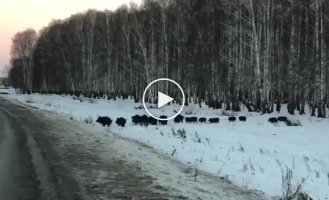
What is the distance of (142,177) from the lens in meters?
9.70

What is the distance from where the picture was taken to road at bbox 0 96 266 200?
26.8ft

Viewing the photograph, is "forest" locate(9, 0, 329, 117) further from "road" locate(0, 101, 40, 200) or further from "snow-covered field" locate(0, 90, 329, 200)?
"road" locate(0, 101, 40, 200)

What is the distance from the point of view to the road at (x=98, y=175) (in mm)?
8164

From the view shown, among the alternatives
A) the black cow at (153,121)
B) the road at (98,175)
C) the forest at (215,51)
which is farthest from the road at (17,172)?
the forest at (215,51)

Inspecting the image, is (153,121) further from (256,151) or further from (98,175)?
(98,175)

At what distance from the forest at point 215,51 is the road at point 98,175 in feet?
49.1

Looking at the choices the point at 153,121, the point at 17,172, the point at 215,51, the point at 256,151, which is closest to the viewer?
the point at 17,172

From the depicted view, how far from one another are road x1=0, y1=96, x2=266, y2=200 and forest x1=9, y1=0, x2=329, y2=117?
1498 cm

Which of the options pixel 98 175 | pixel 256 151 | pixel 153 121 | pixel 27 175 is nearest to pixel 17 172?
pixel 27 175

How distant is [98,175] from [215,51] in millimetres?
30810

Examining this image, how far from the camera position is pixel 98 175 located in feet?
32.3

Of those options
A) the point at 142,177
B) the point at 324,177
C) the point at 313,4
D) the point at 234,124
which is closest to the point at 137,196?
the point at 142,177

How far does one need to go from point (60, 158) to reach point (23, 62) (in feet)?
348

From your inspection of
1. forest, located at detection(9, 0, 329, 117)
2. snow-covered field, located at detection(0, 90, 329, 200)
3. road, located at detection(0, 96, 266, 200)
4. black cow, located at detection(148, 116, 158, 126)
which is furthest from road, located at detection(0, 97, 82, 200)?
forest, located at detection(9, 0, 329, 117)
